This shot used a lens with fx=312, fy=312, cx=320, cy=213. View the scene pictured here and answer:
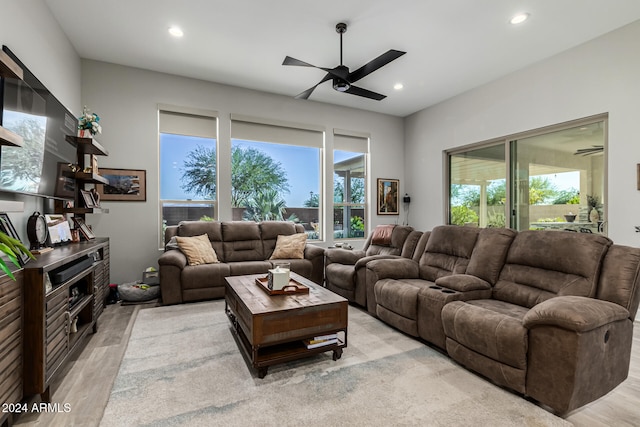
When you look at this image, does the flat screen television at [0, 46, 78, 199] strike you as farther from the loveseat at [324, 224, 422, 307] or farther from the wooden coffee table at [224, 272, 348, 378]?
the loveseat at [324, 224, 422, 307]

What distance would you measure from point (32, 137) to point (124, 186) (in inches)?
78.7

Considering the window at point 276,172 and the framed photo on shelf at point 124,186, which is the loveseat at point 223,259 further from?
the framed photo on shelf at point 124,186

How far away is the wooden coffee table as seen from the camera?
2.11 metres

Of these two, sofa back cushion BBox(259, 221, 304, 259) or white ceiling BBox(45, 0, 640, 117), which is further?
sofa back cushion BBox(259, 221, 304, 259)

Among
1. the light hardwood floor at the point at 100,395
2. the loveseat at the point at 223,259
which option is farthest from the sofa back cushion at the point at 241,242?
the light hardwood floor at the point at 100,395

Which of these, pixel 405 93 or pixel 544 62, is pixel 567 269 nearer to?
pixel 544 62

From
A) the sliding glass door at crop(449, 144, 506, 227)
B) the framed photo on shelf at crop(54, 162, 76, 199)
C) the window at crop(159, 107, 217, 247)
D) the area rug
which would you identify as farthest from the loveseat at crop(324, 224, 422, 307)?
the framed photo on shelf at crop(54, 162, 76, 199)

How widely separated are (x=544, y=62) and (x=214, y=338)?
513 centimetres

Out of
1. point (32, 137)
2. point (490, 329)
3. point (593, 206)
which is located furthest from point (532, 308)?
point (32, 137)

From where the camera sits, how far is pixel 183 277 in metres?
3.76

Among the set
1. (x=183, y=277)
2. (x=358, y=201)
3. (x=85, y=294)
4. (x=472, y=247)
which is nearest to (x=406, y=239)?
(x=472, y=247)

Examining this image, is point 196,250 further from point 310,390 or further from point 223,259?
point 310,390

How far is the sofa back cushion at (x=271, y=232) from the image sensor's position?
4738 mm

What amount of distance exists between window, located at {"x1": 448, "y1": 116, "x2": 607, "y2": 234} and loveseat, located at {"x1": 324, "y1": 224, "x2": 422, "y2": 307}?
180 cm
